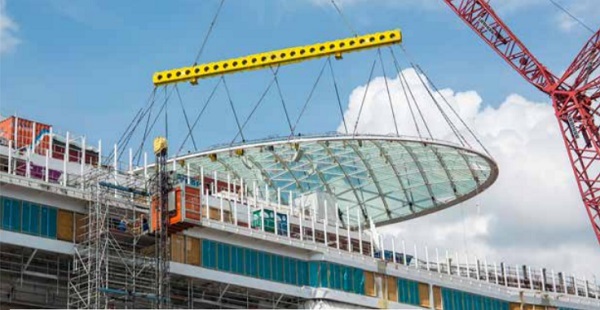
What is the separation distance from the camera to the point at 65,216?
2936 inches

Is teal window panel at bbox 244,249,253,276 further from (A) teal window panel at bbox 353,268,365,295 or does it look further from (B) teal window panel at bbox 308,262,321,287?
(A) teal window panel at bbox 353,268,365,295

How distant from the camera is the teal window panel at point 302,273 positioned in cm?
8806

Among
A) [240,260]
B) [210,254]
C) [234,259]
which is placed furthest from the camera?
[240,260]

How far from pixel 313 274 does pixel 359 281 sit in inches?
194

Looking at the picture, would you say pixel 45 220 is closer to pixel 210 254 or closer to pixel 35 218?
pixel 35 218

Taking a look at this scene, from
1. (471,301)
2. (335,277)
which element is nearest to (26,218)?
(335,277)

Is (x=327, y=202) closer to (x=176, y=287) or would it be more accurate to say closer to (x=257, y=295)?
(x=257, y=295)

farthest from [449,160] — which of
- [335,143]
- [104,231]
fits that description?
[104,231]

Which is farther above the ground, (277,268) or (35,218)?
(35,218)

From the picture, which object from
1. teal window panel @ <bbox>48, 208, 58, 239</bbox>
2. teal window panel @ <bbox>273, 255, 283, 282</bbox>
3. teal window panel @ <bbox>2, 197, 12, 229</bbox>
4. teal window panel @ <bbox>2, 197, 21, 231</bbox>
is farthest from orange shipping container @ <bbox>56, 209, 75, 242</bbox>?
teal window panel @ <bbox>273, 255, 283, 282</bbox>

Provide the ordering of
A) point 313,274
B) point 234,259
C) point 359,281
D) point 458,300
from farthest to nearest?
1. point 458,300
2. point 359,281
3. point 313,274
4. point 234,259

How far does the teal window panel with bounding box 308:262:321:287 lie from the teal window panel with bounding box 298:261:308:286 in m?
0.28

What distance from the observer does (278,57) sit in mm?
85500

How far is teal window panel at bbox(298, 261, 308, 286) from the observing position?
88062mm
